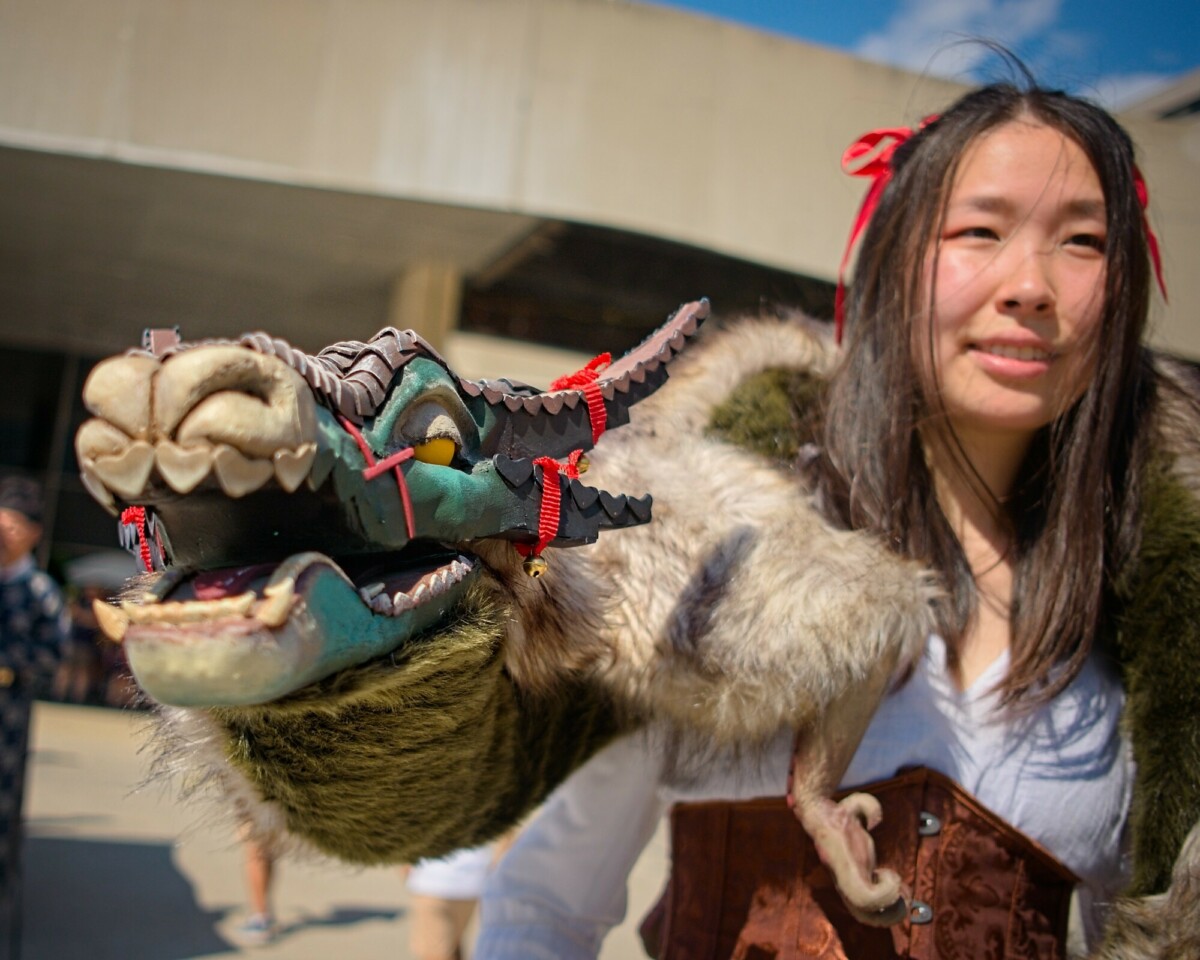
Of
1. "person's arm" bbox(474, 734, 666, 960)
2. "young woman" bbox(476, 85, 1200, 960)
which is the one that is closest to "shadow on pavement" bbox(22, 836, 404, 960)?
"person's arm" bbox(474, 734, 666, 960)

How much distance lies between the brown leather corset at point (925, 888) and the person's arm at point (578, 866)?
0.22m

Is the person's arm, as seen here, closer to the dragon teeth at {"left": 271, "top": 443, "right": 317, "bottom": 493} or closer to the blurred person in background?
the dragon teeth at {"left": 271, "top": 443, "right": 317, "bottom": 493}

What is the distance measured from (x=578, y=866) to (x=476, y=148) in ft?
17.2

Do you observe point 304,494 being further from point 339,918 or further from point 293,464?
point 339,918

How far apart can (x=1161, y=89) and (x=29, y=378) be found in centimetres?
1017

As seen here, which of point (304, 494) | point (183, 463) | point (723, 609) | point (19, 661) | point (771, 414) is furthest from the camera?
point (19, 661)

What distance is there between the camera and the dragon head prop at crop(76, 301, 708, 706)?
65 cm

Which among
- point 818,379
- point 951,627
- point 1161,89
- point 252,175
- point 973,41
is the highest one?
point 1161,89

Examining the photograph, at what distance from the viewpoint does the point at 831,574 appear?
118 centimetres

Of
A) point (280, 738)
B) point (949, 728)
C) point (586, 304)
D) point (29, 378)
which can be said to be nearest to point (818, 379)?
point (949, 728)

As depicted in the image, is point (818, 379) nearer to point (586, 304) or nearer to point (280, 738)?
point (280, 738)

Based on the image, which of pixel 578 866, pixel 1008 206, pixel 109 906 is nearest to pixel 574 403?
pixel 1008 206

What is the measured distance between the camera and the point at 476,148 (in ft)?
20.0

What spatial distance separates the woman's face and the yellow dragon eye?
78 cm
